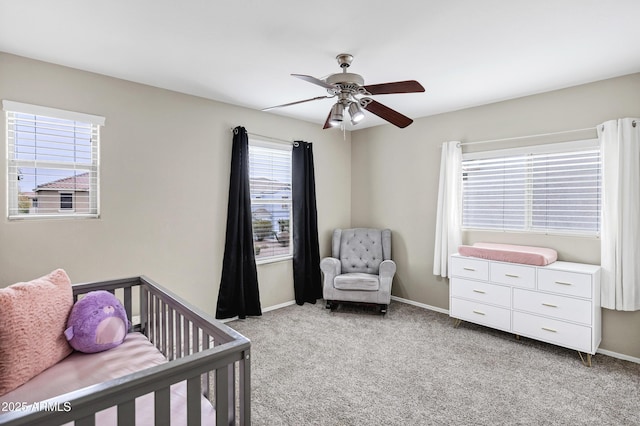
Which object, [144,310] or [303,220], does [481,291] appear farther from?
[144,310]

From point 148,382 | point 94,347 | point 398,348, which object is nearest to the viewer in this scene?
point 148,382

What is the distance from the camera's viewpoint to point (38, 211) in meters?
2.60

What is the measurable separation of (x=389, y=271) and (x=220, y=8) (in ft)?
10.00

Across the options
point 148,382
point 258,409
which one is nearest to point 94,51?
point 148,382

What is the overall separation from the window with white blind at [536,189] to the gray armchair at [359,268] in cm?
106

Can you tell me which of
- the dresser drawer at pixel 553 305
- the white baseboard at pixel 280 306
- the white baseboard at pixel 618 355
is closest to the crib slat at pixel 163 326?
the white baseboard at pixel 280 306

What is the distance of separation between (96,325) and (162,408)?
0.97 metres

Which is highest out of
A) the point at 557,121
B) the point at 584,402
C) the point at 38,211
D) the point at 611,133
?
the point at 557,121

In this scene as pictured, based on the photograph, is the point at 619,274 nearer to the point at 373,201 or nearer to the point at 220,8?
the point at 373,201

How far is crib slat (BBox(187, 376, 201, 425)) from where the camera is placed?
115cm

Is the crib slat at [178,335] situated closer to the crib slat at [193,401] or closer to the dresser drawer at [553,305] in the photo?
the crib slat at [193,401]

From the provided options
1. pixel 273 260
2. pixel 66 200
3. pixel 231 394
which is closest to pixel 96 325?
pixel 231 394

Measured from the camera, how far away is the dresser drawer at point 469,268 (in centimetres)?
331

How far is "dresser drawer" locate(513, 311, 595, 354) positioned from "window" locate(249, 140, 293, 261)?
2.61m
